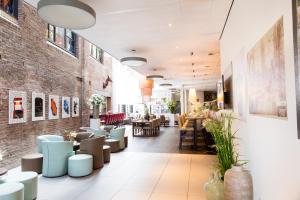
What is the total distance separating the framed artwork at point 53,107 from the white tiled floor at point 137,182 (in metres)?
2.96

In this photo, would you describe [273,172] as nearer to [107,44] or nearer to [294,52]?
[294,52]

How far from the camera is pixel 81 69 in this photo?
9.79 meters

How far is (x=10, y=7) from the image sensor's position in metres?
5.65

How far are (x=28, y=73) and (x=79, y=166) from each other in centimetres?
336

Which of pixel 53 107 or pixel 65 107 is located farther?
pixel 65 107

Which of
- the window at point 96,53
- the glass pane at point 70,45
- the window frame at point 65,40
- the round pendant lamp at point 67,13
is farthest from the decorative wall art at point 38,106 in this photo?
the window at point 96,53

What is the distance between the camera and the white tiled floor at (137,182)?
369 centimetres

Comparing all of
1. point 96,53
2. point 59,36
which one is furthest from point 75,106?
point 96,53

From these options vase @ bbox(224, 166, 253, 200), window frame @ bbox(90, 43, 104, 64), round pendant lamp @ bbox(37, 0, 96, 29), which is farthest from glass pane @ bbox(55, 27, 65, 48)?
vase @ bbox(224, 166, 253, 200)

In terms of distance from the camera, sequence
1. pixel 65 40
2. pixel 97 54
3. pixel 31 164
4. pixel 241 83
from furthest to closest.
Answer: pixel 97 54 → pixel 65 40 → pixel 31 164 → pixel 241 83

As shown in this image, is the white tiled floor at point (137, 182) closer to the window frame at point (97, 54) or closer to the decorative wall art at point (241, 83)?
the decorative wall art at point (241, 83)

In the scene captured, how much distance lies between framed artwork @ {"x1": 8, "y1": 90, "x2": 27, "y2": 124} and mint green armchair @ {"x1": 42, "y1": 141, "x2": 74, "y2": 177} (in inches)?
67.3

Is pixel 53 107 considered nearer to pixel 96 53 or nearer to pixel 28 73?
pixel 28 73

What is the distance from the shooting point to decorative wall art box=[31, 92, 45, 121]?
21.1ft
